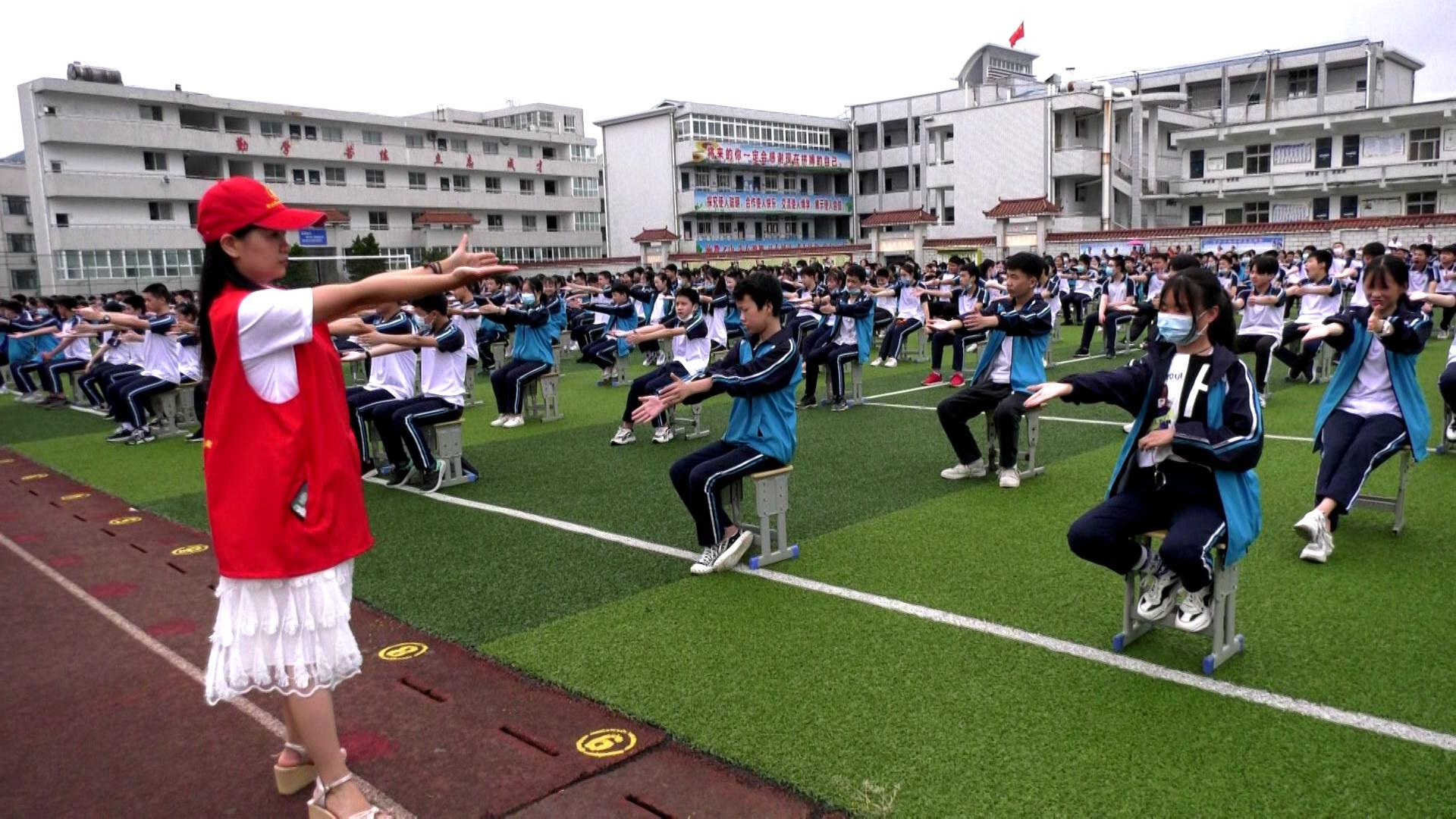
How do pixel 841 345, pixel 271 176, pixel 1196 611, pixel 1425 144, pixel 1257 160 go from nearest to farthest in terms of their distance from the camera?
pixel 1196 611 < pixel 841 345 < pixel 1425 144 < pixel 1257 160 < pixel 271 176

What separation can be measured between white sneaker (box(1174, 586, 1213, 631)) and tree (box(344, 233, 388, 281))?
96.9 ft

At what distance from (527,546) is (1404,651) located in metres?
4.90

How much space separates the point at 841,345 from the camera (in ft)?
40.9

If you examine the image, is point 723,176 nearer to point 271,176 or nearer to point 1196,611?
point 271,176

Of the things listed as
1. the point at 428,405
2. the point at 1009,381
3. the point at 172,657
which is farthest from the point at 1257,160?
the point at 172,657

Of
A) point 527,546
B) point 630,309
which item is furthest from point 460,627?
point 630,309

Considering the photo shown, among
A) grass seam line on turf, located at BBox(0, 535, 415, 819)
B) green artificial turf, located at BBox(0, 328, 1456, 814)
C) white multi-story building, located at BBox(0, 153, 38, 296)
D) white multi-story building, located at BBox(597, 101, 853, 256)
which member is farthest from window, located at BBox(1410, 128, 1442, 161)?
white multi-story building, located at BBox(0, 153, 38, 296)

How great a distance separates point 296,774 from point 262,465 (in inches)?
52.5

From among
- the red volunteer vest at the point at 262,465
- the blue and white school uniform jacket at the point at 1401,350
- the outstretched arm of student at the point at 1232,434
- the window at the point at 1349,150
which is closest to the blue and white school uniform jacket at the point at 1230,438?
the outstretched arm of student at the point at 1232,434

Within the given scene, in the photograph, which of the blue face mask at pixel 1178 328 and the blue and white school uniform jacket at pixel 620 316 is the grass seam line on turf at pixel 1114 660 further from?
the blue and white school uniform jacket at pixel 620 316

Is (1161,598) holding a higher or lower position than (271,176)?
lower

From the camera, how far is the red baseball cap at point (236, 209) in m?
2.89

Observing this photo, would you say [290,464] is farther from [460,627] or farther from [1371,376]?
[1371,376]

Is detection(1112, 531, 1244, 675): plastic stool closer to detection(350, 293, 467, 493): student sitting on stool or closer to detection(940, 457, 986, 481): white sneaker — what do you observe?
detection(940, 457, 986, 481): white sneaker
